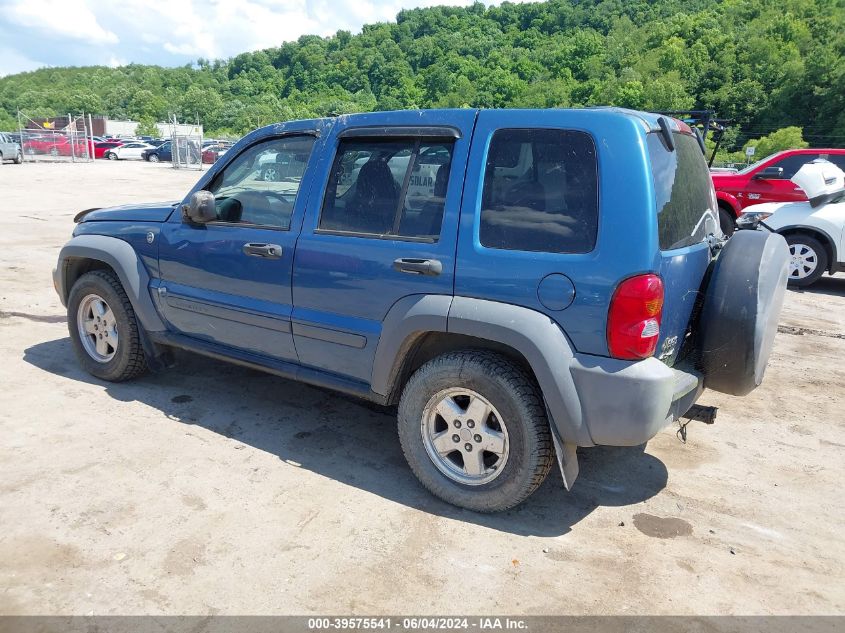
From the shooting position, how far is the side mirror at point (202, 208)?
153 inches

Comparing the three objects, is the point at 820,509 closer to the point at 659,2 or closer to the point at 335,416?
the point at 335,416

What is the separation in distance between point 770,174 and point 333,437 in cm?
873

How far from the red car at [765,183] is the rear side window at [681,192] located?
7.23 metres

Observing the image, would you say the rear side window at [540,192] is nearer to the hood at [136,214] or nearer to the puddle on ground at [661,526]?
the puddle on ground at [661,526]

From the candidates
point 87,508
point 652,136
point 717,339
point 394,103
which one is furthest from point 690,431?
point 394,103

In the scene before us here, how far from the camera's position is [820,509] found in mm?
3342

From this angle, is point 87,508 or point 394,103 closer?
point 87,508

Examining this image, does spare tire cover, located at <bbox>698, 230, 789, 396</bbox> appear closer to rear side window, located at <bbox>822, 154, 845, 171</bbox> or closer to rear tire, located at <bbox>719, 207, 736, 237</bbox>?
rear tire, located at <bbox>719, 207, 736, 237</bbox>

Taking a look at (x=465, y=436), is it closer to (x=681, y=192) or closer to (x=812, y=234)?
(x=681, y=192)

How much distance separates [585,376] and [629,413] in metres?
0.24

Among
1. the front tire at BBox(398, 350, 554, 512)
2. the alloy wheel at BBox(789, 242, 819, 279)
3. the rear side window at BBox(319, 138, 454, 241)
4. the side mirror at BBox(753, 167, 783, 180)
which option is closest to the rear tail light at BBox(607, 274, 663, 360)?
the front tire at BBox(398, 350, 554, 512)

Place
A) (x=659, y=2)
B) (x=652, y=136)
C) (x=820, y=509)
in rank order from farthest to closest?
(x=659, y=2)
(x=820, y=509)
(x=652, y=136)

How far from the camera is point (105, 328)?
15.2 feet

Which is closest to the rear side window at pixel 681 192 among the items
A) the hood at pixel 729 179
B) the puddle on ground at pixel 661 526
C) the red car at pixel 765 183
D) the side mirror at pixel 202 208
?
the puddle on ground at pixel 661 526
